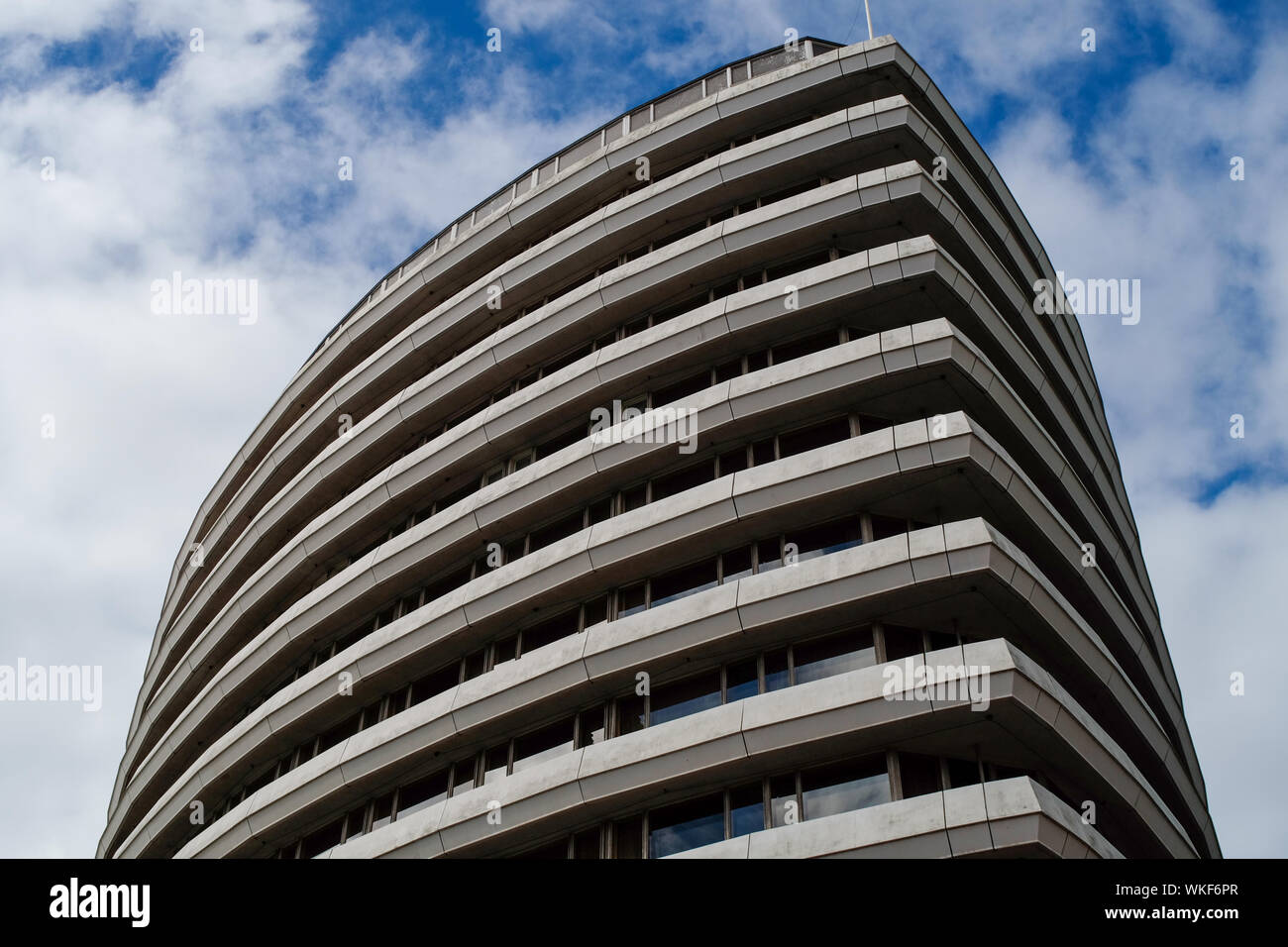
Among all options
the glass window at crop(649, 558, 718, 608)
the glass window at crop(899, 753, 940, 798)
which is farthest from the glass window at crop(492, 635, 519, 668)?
the glass window at crop(899, 753, 940, 798)

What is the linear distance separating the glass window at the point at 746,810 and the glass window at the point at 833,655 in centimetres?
221

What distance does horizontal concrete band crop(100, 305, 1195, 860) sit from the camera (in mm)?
24984

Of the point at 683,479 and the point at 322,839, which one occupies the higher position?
the point at 683,479

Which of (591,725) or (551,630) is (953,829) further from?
(551,630)

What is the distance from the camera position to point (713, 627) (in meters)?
23.2

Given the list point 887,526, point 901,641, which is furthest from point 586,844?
point 887,526

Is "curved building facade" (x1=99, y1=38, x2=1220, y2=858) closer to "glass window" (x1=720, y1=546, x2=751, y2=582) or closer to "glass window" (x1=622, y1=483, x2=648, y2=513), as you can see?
"glass window" (x1=720, y1=546, x2=751, y2=582)

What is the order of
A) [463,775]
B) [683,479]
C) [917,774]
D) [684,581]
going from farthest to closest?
[683,479]
[463,775]
[684,581]
[917,774]

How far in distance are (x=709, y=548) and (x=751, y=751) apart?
5.19 metres

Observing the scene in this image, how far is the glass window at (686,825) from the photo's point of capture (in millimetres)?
22047

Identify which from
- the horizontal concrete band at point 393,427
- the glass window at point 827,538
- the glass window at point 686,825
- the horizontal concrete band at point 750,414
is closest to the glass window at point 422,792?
the horizontal concrete band at point 750,414
